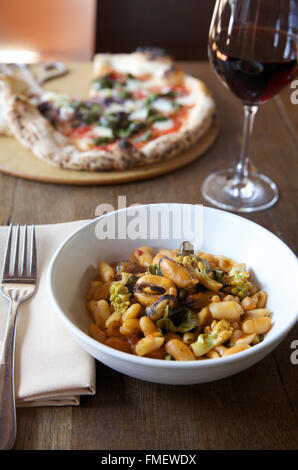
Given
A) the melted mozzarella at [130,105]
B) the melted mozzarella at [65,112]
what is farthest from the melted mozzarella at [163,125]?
the melted mozzarella at [65,112]

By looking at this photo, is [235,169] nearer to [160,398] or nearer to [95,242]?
[95,242]

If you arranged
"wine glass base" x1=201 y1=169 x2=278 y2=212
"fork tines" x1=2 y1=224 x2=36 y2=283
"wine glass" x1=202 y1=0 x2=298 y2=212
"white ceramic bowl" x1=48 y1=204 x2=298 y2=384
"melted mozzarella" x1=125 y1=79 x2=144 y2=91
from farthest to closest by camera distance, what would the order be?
"melted mozzarella" x1=125 y1=79 x2=144 y2=91
"wine glass base" x1=201 y1=169 x2=278 y2=212
"wine glass" x1=202 y1=0 x2=298 y2=212
"fork tines" x1=2 y1=224 x2=36 y2=283
"white ceramic bowl" x1=48 y1=204 x2=298 y2=384

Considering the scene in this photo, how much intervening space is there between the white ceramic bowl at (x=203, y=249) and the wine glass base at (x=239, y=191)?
0.33 metres

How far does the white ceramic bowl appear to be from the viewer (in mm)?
701

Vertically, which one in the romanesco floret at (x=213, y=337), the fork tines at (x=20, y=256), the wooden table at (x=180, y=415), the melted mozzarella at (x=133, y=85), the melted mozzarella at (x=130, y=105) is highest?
the romanesco floret at (x=213, y=337)

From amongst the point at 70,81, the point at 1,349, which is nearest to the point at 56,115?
the point at 70,81

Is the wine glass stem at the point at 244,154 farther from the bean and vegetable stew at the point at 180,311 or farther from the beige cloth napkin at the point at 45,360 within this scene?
the beige cloth napkin at the point at 45,360

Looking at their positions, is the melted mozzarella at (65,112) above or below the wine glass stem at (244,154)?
below

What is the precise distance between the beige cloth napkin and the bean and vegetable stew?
6 centimetres

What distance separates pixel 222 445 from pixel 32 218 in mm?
733

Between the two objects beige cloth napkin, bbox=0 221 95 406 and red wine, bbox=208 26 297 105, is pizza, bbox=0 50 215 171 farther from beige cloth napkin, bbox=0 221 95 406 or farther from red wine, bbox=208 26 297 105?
beige cloth napkin, bbox=0 221 95 406

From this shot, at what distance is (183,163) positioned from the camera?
1.51 metres

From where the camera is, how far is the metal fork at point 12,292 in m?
0.72

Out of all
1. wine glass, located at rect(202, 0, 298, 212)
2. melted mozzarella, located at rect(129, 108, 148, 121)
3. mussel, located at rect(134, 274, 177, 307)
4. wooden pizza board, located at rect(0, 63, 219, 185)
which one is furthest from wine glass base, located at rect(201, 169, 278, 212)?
mussel, located at rect(134, 274, 177, 307)
